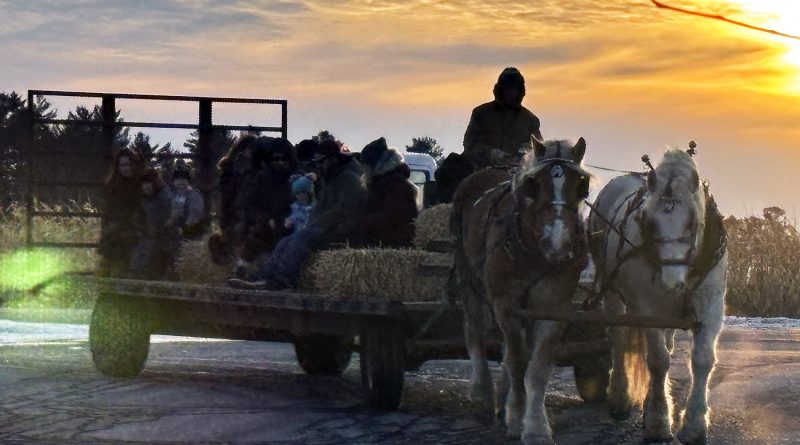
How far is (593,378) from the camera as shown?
36.9 feet

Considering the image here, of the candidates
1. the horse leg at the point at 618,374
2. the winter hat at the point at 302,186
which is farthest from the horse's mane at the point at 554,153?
the winter hat at the point at 302,186

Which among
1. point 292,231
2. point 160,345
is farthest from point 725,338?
point 292,231

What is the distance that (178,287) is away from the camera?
11609mm

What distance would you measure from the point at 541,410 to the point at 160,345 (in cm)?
971

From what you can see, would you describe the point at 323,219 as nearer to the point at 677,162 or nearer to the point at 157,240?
the point at 157,240

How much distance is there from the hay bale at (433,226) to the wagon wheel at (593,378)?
141 centimetres

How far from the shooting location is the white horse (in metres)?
8.62

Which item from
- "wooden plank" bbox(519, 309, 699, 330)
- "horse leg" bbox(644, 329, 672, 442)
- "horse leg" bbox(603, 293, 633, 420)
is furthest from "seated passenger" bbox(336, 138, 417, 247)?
"horse leg" bbox(644, 329, 672, 442)

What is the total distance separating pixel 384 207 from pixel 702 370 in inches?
118

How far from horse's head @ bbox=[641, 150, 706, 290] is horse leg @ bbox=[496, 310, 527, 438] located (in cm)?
98

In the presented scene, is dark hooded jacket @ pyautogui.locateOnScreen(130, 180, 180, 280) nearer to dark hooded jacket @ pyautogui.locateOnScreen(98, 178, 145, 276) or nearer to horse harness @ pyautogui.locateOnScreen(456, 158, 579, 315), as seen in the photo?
dark hooded jacket @ pyautogui.locateOnScreen(98, 178, 145, 276)

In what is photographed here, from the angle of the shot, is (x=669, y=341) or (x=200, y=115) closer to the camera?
(x=669, y=341)

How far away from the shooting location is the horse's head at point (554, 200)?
861cm

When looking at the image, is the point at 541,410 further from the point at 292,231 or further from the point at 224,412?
the point at 292,231
